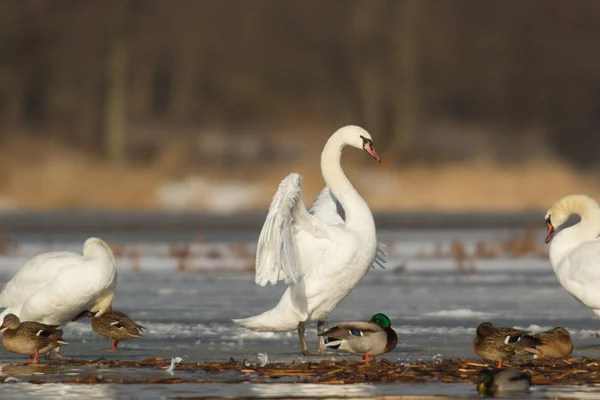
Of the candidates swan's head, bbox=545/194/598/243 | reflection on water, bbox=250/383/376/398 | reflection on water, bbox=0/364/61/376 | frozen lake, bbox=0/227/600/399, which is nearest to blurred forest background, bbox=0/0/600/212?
frozen lake, bbox=0/227/600/399

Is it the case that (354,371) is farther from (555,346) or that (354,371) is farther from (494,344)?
(555,346)

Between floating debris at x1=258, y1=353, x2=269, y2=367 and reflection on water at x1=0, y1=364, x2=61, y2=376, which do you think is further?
floating debris at x1=258, y1=353, x2=269, y2=367

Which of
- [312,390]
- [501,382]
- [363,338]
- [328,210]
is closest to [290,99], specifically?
[328,210]

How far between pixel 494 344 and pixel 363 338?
2.98 feet

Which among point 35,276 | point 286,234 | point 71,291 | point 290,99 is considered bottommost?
point 71,291

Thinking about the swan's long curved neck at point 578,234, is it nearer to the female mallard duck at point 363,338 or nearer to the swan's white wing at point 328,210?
the swan's white wing at point 328,210

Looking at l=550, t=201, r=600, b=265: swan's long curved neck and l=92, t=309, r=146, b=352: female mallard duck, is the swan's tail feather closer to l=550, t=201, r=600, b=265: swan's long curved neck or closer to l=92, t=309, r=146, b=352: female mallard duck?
l=92, t=309, r=146, b=352: female mallard duck

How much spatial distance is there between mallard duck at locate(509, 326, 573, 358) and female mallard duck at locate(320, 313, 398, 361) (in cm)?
90

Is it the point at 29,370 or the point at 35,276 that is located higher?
the point at 35,276

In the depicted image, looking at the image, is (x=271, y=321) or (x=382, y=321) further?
(x=271, y=321)

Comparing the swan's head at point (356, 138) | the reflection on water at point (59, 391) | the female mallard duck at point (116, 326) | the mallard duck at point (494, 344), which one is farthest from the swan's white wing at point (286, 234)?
Answer: the reflection on water at point (59, 391)

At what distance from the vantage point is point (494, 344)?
30.9 feet

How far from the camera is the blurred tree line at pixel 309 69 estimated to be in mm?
39938

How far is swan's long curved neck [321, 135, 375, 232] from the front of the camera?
422 inches
